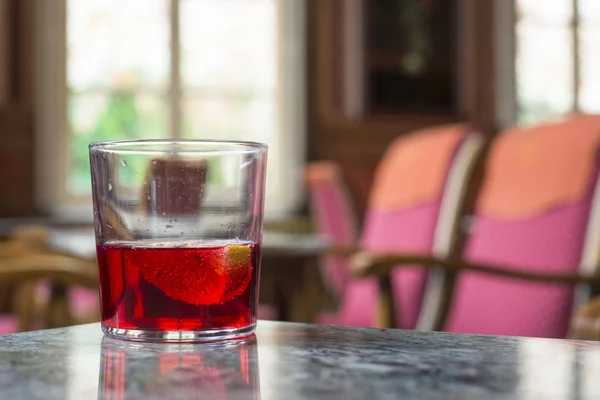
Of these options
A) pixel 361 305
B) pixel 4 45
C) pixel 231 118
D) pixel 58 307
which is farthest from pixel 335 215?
pixel 4 45

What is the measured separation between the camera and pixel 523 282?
178 centimetres

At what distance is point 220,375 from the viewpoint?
40 centimetres

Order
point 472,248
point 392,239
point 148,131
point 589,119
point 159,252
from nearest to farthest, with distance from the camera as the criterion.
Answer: point 159,252 < point 589,119 < point 472,248 < point 392,239 < point 148,131

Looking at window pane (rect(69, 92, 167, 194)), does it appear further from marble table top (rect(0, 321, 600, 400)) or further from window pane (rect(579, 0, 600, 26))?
marble table top (rect(0, 321, 600, 400))

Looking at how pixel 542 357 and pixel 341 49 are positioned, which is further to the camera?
pixel 341 49

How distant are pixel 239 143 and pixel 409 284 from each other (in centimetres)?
163

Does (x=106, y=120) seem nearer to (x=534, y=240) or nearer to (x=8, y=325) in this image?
(x=8, y=325)

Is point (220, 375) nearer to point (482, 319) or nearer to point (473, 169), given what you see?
point (482, 319)

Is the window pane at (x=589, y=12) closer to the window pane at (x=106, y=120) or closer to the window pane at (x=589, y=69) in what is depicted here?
the window pane at (x=589, y=69)

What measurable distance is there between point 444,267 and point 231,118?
3502 millimetres

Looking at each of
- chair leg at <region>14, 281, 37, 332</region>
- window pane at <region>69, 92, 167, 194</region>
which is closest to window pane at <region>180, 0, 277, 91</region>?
window pane at <region>69, 92, 167, 194</region>

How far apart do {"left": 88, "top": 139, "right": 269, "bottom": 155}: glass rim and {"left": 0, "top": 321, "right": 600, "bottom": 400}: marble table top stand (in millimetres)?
116

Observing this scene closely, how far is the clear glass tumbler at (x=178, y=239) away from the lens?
0.52 m

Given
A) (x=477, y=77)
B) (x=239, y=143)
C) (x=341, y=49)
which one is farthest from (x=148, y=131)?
(x=239, y=143)
